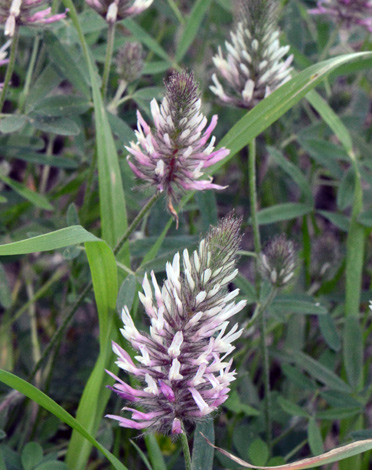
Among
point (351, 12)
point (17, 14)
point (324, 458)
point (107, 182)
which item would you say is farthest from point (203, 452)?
point (351, 12)

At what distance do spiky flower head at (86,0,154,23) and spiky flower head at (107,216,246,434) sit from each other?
36.3 inches

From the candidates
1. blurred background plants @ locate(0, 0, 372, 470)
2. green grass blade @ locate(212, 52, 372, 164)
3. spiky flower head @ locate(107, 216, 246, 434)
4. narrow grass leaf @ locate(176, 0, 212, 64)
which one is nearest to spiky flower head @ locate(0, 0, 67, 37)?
blurred background plants @ locate(0, 0, 372, 470)

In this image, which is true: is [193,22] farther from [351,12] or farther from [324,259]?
[324,259]

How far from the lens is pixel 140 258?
2.34 meters

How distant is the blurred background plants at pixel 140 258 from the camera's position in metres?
1.75

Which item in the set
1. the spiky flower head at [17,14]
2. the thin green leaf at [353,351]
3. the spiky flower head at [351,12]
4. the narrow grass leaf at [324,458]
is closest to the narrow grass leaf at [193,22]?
the spiky flower head at [351,12]

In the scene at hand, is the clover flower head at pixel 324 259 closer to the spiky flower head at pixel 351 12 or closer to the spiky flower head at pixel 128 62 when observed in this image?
the spiky flower head at pixel 351 12

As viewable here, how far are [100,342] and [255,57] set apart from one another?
0.99 metres

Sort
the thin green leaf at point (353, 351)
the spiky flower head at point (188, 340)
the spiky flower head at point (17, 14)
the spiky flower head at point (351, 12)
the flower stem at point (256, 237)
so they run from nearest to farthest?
1. the spiky flower head at point (188, 340)
2. the spiky flower head at point (17, 14)
3. the flower stem at point (256, 237)
4. the thin green leaf at point (353, 351)
5. the spiky flower head at point (351, 12)

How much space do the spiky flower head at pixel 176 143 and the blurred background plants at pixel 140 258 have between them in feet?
0.33

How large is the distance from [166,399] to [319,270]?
1407 mm

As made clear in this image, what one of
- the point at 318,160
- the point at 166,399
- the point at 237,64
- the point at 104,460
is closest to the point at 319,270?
the point at 318,160

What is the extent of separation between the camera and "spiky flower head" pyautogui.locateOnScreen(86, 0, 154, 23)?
5.98ft

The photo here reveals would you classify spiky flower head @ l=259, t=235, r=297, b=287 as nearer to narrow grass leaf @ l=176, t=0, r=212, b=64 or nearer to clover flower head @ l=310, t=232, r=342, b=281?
clover flower head @ l=310, t=232, r=342, b=281
